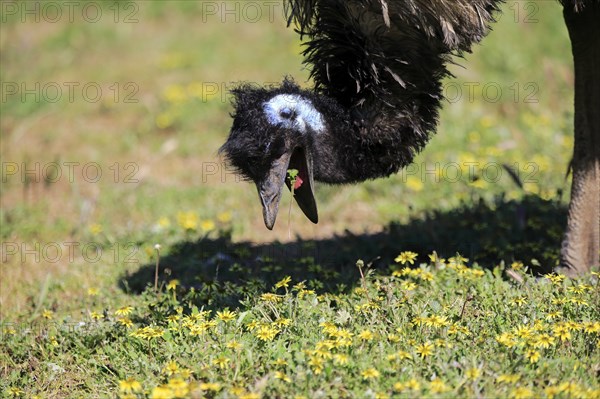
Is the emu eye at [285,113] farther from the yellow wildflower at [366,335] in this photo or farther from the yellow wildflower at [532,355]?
the yellow wildflower at [532,355]

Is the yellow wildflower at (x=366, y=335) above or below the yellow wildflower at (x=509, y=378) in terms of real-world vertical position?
above

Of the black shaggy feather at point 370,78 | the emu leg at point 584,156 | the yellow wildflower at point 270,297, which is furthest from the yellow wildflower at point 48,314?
the emu leg at point 584,156

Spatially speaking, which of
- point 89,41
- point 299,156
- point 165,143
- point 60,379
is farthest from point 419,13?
point 89,41

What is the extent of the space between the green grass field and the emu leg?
0.28 m

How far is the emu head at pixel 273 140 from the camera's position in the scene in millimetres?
3922

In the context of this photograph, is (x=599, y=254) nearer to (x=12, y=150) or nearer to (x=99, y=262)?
(x=99, y=262)

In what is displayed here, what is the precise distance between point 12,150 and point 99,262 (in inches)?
109

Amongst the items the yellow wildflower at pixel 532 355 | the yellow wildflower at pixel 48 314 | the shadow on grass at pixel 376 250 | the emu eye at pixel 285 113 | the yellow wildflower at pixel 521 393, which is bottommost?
the yellow wildflower at pixel 521 393

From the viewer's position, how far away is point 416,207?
677cm

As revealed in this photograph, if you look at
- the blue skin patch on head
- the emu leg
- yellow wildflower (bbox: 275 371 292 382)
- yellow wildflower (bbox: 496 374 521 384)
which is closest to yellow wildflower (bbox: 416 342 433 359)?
yellow wildflower (bbox: 496 374 521 384)

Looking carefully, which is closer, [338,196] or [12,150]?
[338,196]

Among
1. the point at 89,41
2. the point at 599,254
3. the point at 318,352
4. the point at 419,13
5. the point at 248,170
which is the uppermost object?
the point at 89,41

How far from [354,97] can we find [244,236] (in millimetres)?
2367

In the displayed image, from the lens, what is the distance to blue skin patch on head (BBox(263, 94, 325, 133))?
155 inches
